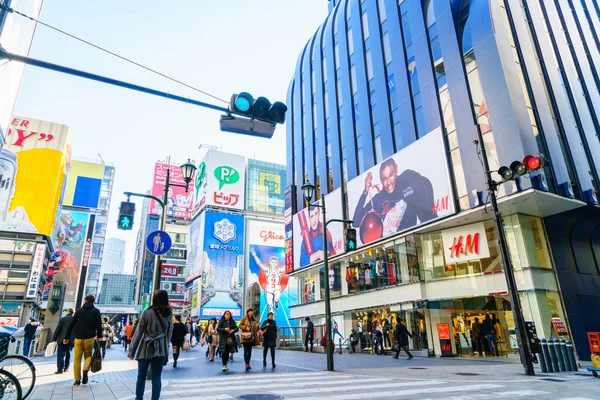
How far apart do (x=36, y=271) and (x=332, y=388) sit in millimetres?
49584

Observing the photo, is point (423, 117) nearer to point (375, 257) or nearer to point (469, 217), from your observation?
point (469, 217)

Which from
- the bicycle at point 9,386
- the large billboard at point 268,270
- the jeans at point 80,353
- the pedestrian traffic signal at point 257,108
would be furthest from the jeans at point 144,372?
the large billboard at point 268,270

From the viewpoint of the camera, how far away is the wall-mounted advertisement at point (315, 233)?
28134mm

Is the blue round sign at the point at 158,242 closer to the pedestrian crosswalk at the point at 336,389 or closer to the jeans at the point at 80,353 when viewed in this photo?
the jeans at the point at 80,353

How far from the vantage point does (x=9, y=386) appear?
5648 mm

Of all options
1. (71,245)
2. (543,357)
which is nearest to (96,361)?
(543,357)

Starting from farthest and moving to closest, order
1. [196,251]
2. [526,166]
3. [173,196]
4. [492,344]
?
1. [173,196]
2. [196,251]
3. [492,344]
4. [526,166]

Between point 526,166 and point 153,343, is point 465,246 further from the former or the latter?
point 153,343

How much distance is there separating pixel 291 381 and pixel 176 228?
92710 mm

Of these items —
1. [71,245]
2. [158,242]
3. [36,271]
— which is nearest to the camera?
[158,242]

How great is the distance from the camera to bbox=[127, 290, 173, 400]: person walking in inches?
218

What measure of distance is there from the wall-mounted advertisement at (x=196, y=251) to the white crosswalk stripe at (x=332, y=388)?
61.1 meters

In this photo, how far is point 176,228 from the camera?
96.3 metres

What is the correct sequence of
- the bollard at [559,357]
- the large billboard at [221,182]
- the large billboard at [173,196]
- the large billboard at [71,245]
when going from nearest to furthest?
1. the bollard at [559,357]
2. the large billboard at [71,245]
3. the large billboard at [221,182]
4. the large billboard at [173,196]
